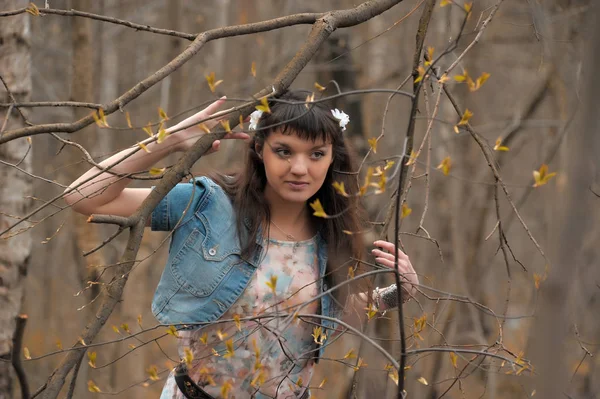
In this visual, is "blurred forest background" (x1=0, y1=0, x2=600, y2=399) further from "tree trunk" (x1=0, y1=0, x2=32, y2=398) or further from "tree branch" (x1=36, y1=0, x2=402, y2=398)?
"tree branch" (x1=36, y1=0, x2=402, y2=398)

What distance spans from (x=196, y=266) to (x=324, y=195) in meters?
0.59

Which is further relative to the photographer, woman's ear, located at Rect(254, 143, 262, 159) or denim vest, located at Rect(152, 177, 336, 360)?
woman's ear, located at Rect(254, 143, 262, 159)

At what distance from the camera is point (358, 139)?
296 inches

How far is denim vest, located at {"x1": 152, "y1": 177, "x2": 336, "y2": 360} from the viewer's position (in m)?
2.76

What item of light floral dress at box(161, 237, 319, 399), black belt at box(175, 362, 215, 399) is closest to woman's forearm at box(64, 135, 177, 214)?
light floral dress at box(161, 237, 319, 399)

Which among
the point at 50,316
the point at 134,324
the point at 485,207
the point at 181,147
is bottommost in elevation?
the point at 50,316

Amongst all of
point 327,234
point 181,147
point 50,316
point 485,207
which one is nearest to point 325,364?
point 485,207

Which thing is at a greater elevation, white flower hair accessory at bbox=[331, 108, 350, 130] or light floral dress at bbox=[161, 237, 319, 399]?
white flower hair accessory at bbox=[331, 108, 350, 130]

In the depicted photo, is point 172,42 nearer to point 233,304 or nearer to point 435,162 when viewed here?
point 435,162

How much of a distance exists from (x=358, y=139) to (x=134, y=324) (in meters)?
Result: 2.74

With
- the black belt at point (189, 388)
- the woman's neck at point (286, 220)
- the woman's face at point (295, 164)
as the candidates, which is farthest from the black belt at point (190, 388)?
the woman's face at point (295, 164)

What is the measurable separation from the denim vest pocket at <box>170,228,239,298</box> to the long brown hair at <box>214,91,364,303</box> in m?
0.13

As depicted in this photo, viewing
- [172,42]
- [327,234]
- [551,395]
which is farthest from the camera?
[172,42]

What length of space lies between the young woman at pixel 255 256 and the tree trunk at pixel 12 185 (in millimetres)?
1246
